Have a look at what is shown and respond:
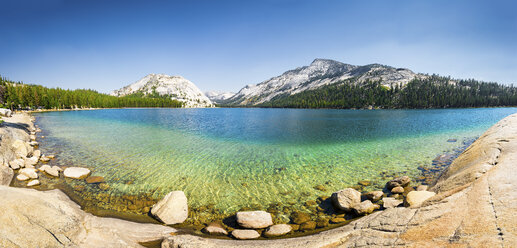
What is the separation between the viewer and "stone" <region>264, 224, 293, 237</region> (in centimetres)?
1039

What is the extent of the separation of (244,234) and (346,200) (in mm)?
7054

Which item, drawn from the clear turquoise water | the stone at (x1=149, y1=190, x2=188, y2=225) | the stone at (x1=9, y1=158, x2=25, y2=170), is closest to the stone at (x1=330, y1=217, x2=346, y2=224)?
the clear turquoise water

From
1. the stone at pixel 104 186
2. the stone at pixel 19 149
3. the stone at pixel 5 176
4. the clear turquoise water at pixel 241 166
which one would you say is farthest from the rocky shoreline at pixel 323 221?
the stone at pixel 19 149

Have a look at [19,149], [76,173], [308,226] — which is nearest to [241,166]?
[308,226]

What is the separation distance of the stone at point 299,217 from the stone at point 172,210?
665 centimetres

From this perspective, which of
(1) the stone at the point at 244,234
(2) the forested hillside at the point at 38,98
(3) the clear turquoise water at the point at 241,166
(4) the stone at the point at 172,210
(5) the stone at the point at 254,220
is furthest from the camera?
(2) the forested hillside at the point at 38,98

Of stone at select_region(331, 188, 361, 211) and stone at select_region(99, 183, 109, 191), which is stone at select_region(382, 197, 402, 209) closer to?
stone at select_region(331, 188, 361, 211)

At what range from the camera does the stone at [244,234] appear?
33.3 ft

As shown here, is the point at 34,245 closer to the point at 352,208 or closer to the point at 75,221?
the point at 75,221

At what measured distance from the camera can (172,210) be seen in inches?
459

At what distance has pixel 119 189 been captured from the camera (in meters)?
15.9

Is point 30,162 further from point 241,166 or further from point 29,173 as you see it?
point 241,166

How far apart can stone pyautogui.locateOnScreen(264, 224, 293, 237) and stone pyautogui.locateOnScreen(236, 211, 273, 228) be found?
19.6 inches

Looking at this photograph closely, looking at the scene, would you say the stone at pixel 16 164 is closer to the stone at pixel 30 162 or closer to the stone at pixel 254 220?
the stone at pixel 30 162
